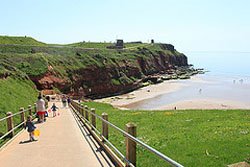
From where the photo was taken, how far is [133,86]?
8700 centimetres

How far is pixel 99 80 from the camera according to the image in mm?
76500

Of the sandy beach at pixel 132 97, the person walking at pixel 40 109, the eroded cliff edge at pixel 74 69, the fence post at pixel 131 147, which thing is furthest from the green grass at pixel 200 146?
the sandy beach at pixel 132 97

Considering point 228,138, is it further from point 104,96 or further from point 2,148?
point 104,96

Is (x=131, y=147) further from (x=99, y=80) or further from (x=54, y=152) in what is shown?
(x=99, y=80)

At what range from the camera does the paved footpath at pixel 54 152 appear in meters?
9.23

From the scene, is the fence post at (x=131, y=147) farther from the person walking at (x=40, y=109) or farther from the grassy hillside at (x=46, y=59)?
the grassy hillside at (x=46, y=59)

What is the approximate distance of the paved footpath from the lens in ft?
30.3

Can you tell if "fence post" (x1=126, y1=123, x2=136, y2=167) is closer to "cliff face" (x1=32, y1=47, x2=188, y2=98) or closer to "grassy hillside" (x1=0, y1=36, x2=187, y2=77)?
"grassy hillside" (x1=0, y1=36, x2=187, y2=77)

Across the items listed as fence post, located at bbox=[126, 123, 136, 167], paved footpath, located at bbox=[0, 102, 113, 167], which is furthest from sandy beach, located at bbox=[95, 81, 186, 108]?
fence post, located at bbox=[126, 123, 136, 167]

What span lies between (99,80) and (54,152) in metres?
66.0

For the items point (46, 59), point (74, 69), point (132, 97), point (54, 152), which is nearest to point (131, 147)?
point (54, 152)

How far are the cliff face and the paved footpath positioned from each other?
4568 cm

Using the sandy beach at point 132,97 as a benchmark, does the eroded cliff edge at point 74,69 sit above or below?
above

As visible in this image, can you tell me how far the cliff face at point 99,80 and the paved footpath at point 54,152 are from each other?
45678 millimetres
